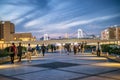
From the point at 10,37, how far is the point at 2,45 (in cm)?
16345

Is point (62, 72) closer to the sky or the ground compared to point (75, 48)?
closer to the ground

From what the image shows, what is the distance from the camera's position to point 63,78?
12773mm

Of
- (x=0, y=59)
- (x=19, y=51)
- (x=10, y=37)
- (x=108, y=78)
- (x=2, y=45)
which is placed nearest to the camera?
(x=108, y=78)

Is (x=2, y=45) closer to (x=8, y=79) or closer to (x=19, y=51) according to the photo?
(x=19, y=51)

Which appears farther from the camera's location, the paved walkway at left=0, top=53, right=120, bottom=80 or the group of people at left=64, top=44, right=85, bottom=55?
the group of people at left=64, top=44, right=85, bottom=55

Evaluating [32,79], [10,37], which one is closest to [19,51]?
[32,79]

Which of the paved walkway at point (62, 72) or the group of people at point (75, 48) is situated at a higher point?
the group of people at point (75, 48)

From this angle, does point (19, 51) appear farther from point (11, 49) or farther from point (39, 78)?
point (39, 78)

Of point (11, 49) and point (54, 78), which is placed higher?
point (11, 49)

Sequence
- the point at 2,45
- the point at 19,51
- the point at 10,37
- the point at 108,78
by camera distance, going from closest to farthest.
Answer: the point at 108,78 < the point at 19,51 < the point at 2,45 < the point at 10,37

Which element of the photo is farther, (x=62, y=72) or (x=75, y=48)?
(x=75, y=48)

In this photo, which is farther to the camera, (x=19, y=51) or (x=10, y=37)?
(x=10, y=37)

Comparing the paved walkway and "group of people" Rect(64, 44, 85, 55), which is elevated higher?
"group of people" Rect(64, 44, 85, 55)

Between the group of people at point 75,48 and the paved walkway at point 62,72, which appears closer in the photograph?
the paved walkway at point 62,72
